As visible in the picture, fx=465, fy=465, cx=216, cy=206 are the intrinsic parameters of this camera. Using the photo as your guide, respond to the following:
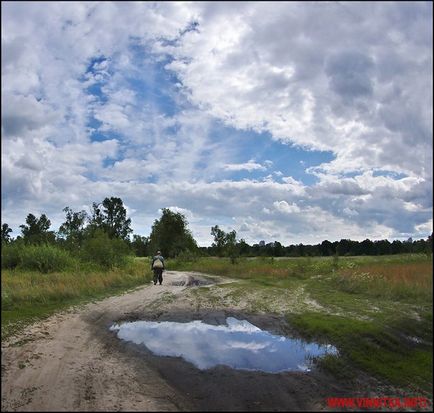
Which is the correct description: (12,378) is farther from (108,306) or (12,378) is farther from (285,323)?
(108,306)

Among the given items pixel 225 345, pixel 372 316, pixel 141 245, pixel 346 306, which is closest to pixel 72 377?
pixel 225 345

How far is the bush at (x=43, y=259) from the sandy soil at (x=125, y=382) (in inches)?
153

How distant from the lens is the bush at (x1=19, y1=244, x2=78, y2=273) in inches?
681

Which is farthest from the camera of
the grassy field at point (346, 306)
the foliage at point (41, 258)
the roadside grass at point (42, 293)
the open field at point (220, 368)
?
the foliage at point (41, 258)

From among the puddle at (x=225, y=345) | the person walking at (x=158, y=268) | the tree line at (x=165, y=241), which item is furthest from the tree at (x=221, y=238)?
the puddle at (x=225, y=345)

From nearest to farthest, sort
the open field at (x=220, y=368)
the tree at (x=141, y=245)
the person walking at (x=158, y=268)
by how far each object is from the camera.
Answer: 1. the open field at (x=220, y=368)
2. the person walking at (x=158, y=268)
3. the tree at (x=141, y=245)

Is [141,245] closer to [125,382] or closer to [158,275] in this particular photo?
[158,275]

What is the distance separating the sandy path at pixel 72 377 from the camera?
8383 millimetres

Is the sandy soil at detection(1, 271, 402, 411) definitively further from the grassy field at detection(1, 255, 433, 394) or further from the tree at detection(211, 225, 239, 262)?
the tree at detection(211, 225, 239, 262)

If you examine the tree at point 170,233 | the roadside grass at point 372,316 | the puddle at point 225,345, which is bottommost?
the puddle at point 225,345

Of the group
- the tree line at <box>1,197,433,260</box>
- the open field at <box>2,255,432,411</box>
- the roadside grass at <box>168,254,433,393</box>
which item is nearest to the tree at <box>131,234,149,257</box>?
the tree line at <box>1,197,433,260</box>

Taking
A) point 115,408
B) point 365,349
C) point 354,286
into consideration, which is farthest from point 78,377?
point 354,286

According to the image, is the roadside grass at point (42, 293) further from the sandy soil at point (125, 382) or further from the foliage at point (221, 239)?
the foliage at point (221, 239)

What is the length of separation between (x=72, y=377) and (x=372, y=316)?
33.8 feet
